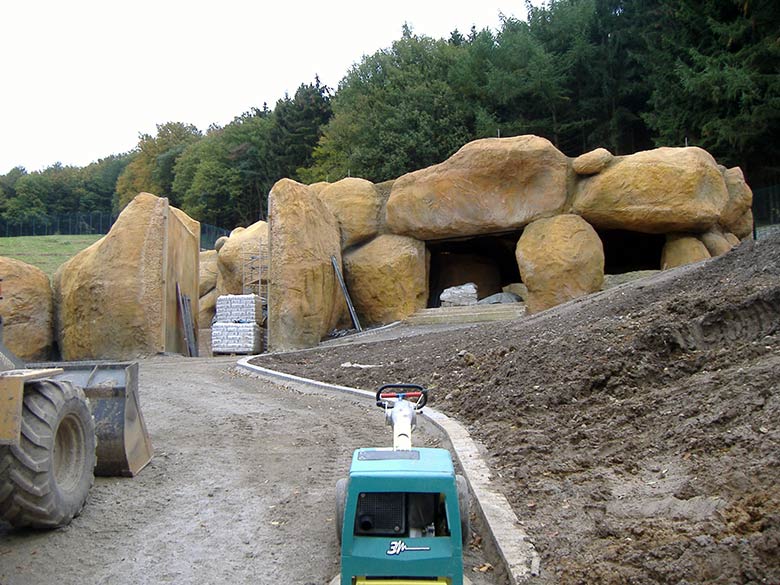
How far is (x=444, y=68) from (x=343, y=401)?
37.7 m

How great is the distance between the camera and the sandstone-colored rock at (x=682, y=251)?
20.7 m

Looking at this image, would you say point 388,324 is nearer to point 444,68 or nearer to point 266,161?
point 444,68

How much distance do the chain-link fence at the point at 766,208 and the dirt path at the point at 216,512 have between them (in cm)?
2287

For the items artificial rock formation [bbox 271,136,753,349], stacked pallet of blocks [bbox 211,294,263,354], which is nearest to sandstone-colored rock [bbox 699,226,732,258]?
artificial rock formation [bbox 271,136,753,349]

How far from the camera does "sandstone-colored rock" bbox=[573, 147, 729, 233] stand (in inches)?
801

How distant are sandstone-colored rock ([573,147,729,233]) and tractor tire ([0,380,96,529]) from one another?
1801cm

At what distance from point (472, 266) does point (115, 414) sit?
23763 millimetres

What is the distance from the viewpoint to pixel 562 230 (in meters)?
21.2

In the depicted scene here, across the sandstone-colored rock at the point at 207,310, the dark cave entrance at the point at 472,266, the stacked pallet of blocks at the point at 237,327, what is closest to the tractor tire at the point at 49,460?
the stacked pallet of blocks at the point at 237,327

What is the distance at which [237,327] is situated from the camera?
21.3 m

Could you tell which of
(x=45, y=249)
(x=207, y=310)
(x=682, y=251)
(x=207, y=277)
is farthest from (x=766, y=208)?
(x=45, y=249)

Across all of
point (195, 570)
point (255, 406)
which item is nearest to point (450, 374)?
point (255, 406)

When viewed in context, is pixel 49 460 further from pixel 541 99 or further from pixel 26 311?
pixel 541 99

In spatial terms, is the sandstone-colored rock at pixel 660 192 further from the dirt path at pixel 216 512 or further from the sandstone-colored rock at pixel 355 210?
the dirt path at pixel 216 512
